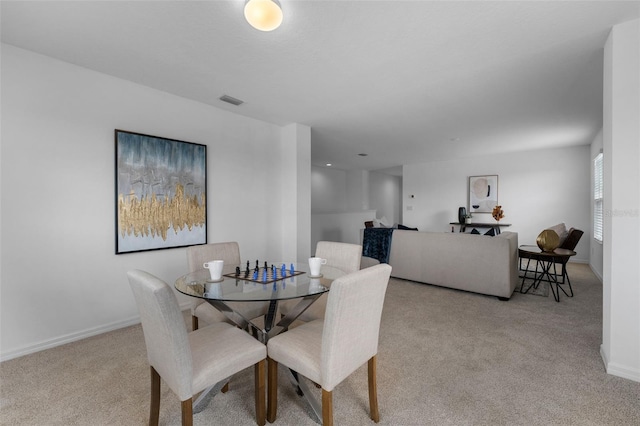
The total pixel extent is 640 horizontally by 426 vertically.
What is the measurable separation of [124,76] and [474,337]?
4040 mm

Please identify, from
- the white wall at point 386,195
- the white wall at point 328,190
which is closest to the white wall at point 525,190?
the white wall at point 386,195

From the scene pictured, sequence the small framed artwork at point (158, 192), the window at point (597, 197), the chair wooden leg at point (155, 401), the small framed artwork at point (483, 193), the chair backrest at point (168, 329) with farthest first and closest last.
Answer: the small framed artwork at point (483, 193)
the window at point (597, 197)
the small framed artwork at point (158, 192)
the chair wooden leg at point (155, 401)
the chair backrest at point (168, 329)

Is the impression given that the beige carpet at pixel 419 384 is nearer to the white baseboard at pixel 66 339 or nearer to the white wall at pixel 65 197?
the white baseboard at pixel 66 339

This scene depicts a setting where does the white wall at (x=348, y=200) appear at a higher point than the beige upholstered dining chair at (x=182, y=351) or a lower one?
higher

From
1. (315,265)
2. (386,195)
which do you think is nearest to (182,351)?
(315,265)

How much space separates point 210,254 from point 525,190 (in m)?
6.70

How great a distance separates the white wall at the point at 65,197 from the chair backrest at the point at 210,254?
0.91m

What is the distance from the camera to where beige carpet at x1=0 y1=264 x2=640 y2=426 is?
1.62 meters

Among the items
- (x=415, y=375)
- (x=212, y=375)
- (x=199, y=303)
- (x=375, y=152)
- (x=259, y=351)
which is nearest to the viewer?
(x=212, y=375)

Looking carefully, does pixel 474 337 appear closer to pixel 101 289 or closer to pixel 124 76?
pixel 101 289

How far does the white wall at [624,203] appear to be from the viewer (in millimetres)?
1953

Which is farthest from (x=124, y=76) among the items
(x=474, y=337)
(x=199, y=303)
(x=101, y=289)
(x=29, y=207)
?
(x=474, y=337)

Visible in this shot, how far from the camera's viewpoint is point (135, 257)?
2.92m

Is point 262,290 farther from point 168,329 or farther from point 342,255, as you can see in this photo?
point 342,255
